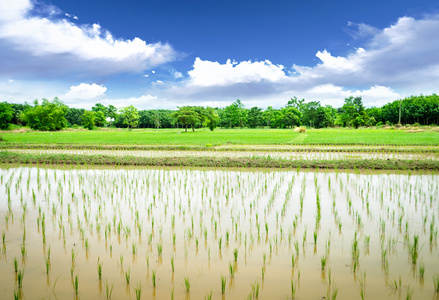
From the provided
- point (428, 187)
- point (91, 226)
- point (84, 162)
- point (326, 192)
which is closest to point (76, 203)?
point (91, 226)

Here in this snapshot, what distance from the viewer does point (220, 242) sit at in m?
3.77

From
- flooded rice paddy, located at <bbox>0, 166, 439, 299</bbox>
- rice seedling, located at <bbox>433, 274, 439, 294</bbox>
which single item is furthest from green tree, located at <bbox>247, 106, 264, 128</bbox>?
rice seedling, located at <bbox>433, 274, 439, 294</bbox>

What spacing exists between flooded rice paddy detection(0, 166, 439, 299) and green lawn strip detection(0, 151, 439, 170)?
2.98 m

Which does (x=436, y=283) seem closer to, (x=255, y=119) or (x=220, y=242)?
(x=220, y=242)

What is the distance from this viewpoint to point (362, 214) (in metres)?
5.23

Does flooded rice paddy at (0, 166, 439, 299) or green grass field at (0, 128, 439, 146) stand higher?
green grass field at (0, 128, 439, 146)

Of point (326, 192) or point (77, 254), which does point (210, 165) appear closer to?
point (326, 192)

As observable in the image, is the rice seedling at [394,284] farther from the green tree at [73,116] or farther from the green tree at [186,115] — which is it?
the green tree at [73,116]

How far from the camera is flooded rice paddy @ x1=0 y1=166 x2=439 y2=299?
9.74 ft

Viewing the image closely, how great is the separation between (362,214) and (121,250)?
407 centimetres

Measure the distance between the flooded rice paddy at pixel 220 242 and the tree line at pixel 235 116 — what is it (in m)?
39.6

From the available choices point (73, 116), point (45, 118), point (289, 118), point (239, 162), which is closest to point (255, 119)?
point (289, 118)

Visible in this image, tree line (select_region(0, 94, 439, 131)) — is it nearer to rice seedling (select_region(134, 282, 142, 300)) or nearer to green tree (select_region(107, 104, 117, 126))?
green tree (select_region(107, 104, 117, 126))

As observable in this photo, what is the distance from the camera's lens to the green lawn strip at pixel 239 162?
10.2 m
